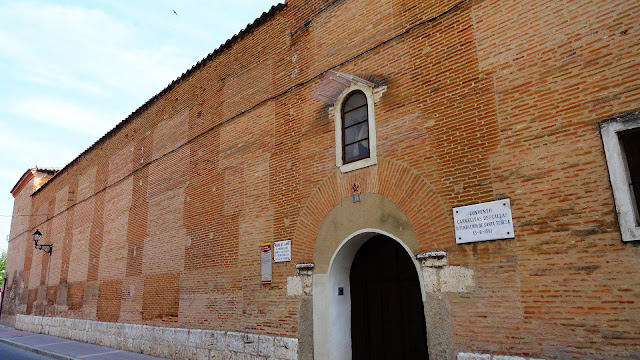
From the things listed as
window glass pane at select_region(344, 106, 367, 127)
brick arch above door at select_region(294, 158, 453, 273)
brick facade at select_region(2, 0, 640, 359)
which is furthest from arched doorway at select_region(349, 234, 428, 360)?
window glass pane at select_region(344, 106, 367, 127)

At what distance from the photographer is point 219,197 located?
9.65 metres

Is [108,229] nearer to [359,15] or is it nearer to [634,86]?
[359,15]

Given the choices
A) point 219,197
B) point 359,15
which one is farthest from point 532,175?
point 219,197

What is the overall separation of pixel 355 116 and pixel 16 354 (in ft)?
40.3

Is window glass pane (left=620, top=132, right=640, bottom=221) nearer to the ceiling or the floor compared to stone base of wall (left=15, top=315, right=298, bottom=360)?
nearer to the ceiling

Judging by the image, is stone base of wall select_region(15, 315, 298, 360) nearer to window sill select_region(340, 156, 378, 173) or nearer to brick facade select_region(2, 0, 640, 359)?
brick facade select_region(2, 0, 640, 359)

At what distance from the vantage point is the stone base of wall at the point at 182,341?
25.3 ft

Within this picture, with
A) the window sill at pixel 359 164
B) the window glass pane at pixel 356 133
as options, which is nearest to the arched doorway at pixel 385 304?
the window sill at pixel 359 164

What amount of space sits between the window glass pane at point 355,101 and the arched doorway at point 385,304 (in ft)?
7.14

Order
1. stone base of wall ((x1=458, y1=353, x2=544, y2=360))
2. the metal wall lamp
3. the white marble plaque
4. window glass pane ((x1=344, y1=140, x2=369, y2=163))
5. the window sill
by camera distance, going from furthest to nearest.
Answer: the metal wall lamp < the white marble plaque < window glass pane ((x1=344, y1=140, x2=369, y2=163)) < the window sill < stone base of wall ((x1=458, y1=353, x2=544, y2=360))

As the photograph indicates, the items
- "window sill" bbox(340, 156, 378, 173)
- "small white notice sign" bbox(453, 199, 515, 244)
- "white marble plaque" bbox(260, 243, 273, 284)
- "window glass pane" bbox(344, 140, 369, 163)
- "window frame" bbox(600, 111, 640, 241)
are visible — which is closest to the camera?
"window frame" bbox(600, 111, 640, 241)

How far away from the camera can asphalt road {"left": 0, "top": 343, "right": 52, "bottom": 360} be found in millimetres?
11712

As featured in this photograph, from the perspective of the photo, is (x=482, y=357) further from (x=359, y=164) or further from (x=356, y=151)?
(x=356, y=151)

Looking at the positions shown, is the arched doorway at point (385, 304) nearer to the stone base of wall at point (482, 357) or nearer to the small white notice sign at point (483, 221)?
the stone base of wall at point (482, 357)
